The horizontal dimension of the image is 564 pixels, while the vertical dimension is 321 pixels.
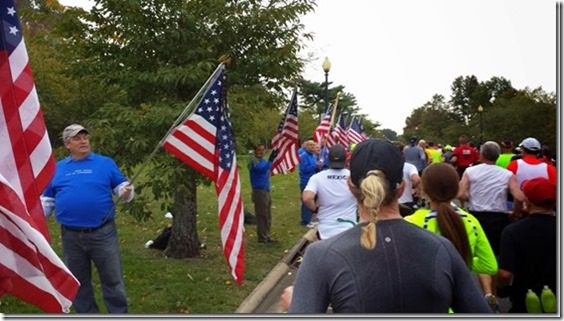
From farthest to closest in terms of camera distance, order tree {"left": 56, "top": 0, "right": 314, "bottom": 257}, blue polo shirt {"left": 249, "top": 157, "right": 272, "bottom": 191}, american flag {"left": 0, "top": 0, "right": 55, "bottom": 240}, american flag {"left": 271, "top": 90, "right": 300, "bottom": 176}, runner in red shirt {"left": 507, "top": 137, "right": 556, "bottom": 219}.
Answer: american flag {"left": 271, "top": 90, "right": 300, "bottom": 176}
blue polo shirt {"left": 249, "top": 157, "right": 272, "bottom": 191}
tree {"left": 56, "top": 0, "right": 314, "bottom": 257}
runner in red shirt {"left": 507, "top": 137, "right": 556, "bottom": 219}
american flag {"left": 0, "top": 0, "right": 55, "bottom": 240}

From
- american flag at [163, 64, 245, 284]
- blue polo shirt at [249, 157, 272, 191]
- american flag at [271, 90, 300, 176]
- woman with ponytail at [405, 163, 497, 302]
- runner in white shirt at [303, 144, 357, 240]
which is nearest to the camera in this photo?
woman with ponytail at [405, 163, 497, 302]

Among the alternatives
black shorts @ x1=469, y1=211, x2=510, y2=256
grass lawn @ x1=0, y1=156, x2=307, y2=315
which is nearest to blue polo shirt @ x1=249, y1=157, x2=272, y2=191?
grass lawn @ x1=0, y1=156, x2=307, y2=315

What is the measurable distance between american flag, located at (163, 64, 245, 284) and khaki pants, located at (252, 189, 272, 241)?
13.7 ft

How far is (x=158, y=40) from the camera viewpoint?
314 inches

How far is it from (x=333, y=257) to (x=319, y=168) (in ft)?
33.9

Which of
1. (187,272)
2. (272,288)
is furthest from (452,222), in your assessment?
(187,272)

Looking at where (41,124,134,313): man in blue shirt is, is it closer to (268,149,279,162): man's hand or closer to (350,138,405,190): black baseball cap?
(350,138,405,190): black baseball cap

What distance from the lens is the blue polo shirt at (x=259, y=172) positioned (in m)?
9.83

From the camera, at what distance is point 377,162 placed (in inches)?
86.4

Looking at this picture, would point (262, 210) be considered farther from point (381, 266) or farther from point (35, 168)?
point (381, 266)

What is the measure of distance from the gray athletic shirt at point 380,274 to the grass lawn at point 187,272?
4.50m

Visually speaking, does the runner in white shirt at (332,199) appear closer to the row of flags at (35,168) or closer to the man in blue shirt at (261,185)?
the row of flags at (35,168)

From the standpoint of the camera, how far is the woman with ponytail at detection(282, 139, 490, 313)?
207 cm

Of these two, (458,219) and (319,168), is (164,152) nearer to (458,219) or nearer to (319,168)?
(458,219)
